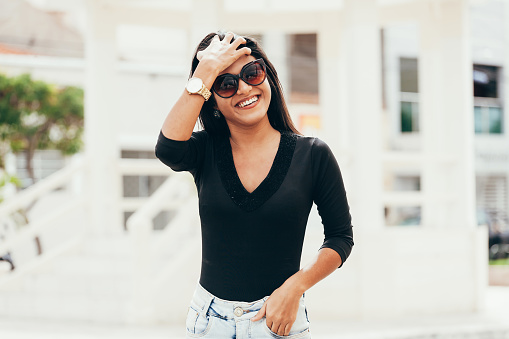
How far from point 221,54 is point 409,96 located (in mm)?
22987

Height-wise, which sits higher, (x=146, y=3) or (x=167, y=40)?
(x=167, y=40)

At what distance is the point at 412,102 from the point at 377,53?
18190mm

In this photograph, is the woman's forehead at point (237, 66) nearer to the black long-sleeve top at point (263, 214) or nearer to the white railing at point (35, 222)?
the black long-sleeve top at point (263, 214)

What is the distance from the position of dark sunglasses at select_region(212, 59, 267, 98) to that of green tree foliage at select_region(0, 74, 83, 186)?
45.7 feet

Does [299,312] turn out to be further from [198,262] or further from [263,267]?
[198,262]

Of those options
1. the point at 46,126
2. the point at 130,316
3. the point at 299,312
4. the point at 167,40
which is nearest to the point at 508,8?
the point at 167,40

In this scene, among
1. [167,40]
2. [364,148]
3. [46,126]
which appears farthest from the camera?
[167,40]

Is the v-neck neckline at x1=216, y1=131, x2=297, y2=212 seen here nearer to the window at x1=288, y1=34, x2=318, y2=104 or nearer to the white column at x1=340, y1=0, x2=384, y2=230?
the white column at x1=340, y1=0, x2=384, y2=230

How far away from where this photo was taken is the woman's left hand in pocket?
5.33 ft

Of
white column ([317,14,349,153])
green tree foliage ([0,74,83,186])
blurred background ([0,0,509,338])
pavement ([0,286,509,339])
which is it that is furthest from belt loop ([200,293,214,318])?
green tree foliage ([0,74,83,186])

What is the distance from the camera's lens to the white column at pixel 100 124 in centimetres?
750

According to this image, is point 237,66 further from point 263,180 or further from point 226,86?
point 263,180

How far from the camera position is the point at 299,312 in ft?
5.65

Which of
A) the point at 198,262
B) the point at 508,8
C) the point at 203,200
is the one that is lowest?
the point at 198,262
